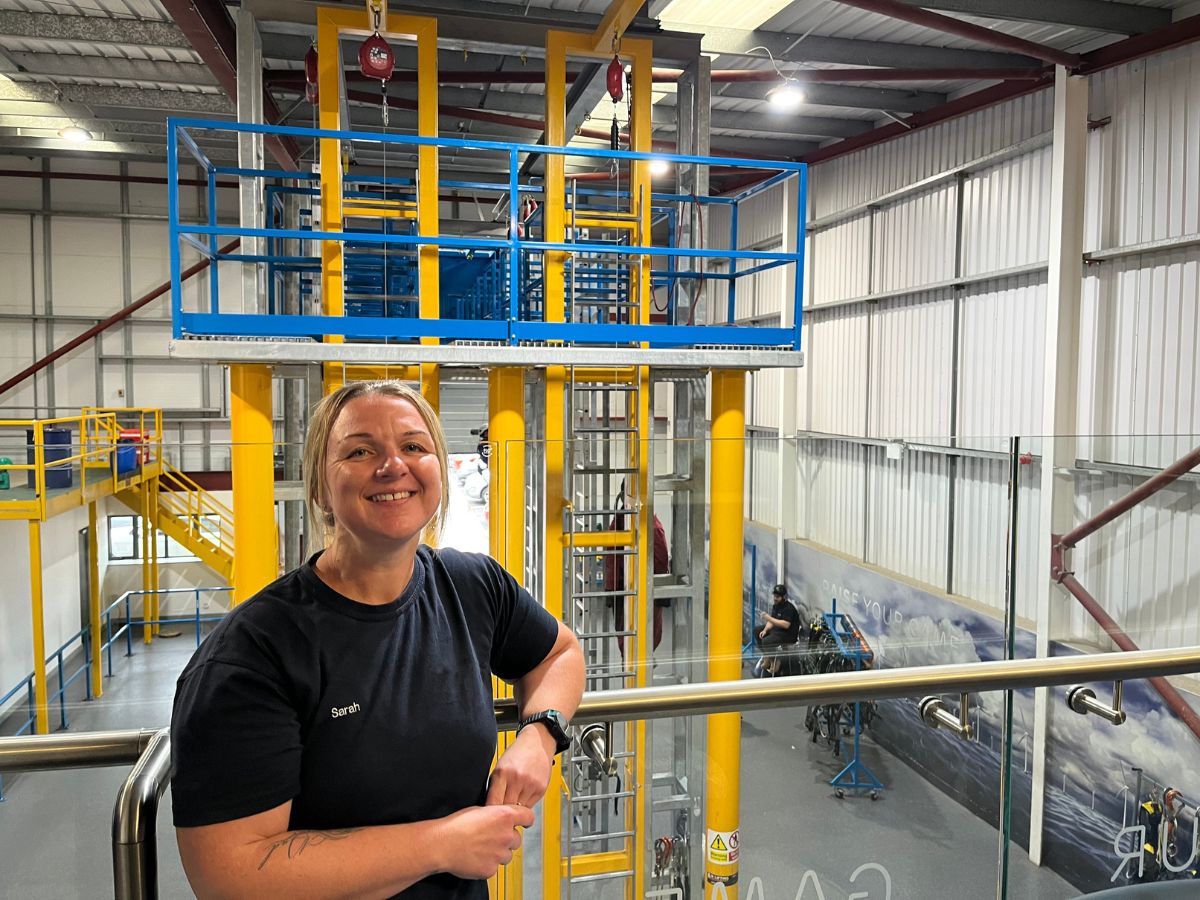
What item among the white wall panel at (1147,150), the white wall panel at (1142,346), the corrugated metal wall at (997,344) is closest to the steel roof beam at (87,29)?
the corrugated metal wall at (997,344)

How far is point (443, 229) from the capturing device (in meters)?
18.2

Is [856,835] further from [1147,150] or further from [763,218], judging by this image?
[763,218]

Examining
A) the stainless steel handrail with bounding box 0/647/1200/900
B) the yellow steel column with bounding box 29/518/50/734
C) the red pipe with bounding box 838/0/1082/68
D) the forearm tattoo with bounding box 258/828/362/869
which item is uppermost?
the red pipe with bounding box 838/0/1082/68

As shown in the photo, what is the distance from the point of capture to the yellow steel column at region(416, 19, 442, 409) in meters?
6.10

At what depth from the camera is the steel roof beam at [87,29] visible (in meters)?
9.47

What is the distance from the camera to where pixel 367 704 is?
1438 millimetres

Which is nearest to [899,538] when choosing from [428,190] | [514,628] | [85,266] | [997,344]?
[514,628]

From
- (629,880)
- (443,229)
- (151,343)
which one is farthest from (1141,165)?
(151,343)

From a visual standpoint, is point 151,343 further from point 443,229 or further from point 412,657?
point 412,657

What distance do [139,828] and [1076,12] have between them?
10.0 m

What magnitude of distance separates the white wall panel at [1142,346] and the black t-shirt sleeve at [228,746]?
804 cm

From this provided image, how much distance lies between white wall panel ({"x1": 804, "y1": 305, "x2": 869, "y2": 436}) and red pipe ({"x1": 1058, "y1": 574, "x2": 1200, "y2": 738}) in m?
7.90

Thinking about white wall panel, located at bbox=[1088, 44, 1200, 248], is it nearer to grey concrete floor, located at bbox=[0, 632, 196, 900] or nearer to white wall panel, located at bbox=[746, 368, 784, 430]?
white wall panel, located at bbox=[746, 368, 784, 430]

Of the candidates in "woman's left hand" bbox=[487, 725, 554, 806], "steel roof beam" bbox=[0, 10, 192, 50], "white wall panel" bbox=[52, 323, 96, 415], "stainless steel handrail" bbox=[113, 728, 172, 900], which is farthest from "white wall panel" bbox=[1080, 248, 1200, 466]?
"white wall panel" bbox=[52, 323, 96, 415]
